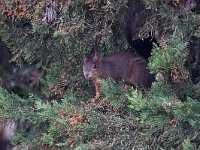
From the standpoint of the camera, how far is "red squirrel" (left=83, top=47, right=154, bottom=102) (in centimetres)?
475

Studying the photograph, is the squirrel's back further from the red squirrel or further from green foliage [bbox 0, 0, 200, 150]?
green foliage [bbox 0, 0, 200, 150]

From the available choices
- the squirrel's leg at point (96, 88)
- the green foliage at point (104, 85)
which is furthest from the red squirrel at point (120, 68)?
the green foliage at point (104, 85)

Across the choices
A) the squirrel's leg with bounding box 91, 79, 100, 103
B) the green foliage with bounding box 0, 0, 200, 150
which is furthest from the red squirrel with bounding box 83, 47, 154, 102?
the green foliage with bounding box 0, 0, 200, 150

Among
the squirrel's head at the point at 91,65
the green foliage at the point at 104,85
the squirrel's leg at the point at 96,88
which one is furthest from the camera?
the squirrel's head at the point at 91,65

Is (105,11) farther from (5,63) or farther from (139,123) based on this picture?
(5,63)

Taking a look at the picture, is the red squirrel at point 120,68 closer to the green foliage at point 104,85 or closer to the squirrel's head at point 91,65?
the squirrel's head at point 91,65

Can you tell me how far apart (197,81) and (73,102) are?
936 millimetres

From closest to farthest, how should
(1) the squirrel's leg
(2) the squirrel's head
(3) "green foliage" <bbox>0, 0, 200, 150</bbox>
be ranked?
(3) "green foliage" <bbox>0, 0, 200, 150</bbox> → (1) the squirrel's leg → (2) the squirrel's head

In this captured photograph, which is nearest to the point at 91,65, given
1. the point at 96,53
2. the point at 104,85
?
the point at 96,53

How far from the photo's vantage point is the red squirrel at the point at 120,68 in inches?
187

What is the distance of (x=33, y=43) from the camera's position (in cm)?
476

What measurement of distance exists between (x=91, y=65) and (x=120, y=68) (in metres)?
0.29

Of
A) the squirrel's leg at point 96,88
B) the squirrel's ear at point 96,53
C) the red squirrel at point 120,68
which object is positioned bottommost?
the squirrel's leg at point 96,88

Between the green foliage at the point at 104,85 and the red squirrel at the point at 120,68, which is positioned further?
the red squirrel at the point at 120,68
